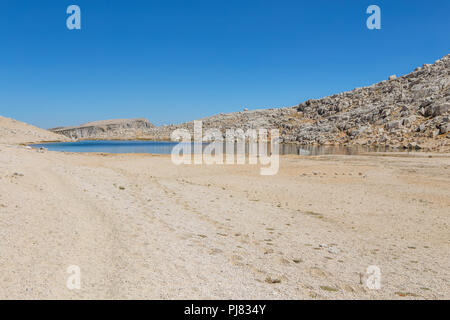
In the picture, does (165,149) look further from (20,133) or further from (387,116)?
(387,116)

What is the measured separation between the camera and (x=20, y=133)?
10812 centimetres

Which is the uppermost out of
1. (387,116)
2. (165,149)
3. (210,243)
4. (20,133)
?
(387,116)

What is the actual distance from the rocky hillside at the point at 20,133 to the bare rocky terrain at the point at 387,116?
11047 centimetres

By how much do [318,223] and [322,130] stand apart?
375ft

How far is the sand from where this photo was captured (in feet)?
20.0

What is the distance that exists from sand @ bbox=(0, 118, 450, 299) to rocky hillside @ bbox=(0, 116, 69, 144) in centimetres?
10578

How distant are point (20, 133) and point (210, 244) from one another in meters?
130

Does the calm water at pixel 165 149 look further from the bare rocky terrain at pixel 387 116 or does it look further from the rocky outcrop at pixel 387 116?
the rocky outcrop at pixel 387 116

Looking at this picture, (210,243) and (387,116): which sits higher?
(387,116)

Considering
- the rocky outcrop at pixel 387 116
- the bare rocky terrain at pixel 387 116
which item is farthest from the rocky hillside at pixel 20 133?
the bare rocky terrain at pixel 387 116

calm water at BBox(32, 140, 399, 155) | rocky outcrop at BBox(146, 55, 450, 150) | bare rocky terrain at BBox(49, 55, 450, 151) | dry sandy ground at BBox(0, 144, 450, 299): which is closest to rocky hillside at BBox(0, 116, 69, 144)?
calm water at BBox(32, 140, 399, 155)

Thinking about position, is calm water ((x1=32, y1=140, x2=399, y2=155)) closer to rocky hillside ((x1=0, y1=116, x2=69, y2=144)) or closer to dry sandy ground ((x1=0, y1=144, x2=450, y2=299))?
rocky hillside ((x1=0, y1=116, x2=69, y2=144))

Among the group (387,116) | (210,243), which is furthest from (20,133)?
(387,116)
